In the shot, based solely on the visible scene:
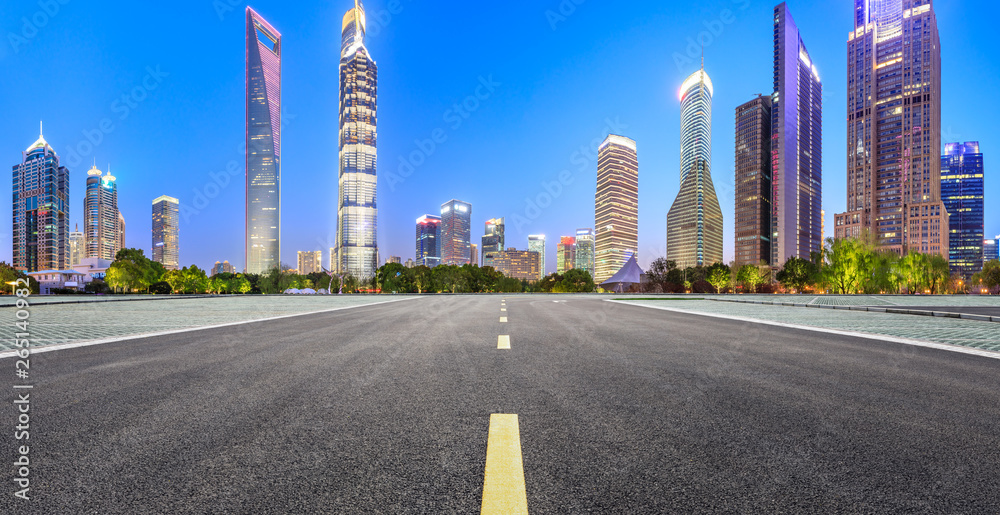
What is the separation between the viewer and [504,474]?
8.32 ft

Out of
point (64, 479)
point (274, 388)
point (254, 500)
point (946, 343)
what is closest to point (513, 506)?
point (254, 500)

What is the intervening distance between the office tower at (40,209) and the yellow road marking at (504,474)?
223444 millimetres

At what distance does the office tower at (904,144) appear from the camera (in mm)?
Answer: 180250

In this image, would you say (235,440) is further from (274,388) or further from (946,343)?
(946,343)

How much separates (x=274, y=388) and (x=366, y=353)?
2557 mm

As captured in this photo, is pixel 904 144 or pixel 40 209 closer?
pixel 40 209

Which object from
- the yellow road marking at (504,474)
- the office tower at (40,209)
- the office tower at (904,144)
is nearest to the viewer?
the yellow road marking at (504,474)

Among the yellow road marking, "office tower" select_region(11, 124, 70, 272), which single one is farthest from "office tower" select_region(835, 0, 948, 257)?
"office tower" select_region(11, 124, 70, 272)

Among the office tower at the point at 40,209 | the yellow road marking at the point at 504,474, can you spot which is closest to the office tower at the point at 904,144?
the yellow road marking at the point at 504,474

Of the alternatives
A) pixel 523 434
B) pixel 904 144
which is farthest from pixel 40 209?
pixel 904 144

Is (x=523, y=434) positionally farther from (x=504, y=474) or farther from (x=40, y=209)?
(x=40, y=209)

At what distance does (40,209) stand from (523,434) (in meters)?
245

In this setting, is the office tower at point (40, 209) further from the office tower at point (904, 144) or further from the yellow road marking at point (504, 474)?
the office tower at point (904, 144)

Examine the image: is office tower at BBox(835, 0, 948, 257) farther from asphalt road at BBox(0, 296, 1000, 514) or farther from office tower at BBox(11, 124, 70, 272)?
office tower at BBox(11, 124, 70, 272)
